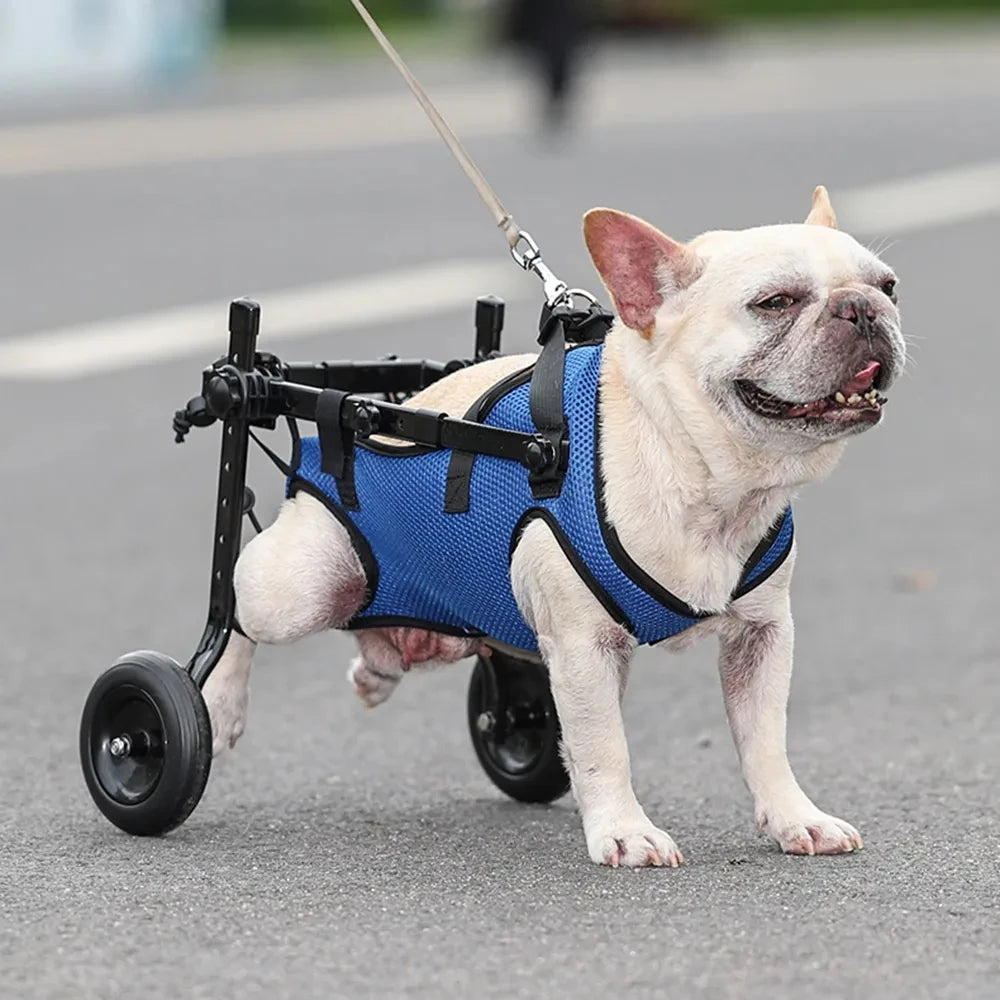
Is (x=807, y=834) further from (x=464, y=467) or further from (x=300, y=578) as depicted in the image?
(x=300, y=578)

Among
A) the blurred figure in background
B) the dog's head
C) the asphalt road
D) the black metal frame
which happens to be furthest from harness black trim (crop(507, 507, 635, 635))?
the blurred figure in background

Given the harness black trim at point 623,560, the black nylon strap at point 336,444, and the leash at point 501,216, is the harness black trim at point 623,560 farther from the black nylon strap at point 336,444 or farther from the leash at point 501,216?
the black nylon strap at point 336,444

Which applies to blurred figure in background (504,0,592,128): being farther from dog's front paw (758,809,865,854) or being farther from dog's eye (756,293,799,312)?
dog's eye (756,293,799,312)

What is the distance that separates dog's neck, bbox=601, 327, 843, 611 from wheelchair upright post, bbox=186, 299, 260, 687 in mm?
886

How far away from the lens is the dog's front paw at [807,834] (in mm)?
5020

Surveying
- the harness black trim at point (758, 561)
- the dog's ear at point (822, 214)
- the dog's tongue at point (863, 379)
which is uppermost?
the dog's ear at point (822, 214)

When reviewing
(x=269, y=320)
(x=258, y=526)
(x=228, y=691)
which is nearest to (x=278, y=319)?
(x=269, y=320)

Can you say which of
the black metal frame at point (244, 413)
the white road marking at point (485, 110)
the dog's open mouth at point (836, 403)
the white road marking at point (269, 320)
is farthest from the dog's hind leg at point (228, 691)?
the white road marking at point (485, 110)

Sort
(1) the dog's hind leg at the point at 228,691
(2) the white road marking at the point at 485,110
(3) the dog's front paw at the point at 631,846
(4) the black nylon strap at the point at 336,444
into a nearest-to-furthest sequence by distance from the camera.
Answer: (3) the dog's front paw at the point at 631,846 → (4) the black nylon strap at the point at 336,444 → (1) the dog's hind leg at the point at 228,691 → (2) the white road marking at the point at 485,110

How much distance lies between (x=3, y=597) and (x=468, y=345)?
453 centimetres

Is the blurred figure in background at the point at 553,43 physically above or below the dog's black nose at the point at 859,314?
above

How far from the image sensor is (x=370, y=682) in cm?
564

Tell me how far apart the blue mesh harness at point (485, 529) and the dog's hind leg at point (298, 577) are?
4 cm

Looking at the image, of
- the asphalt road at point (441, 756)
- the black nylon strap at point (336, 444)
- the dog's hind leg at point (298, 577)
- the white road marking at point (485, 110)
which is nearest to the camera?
the asphalt road at point (441, 756)
